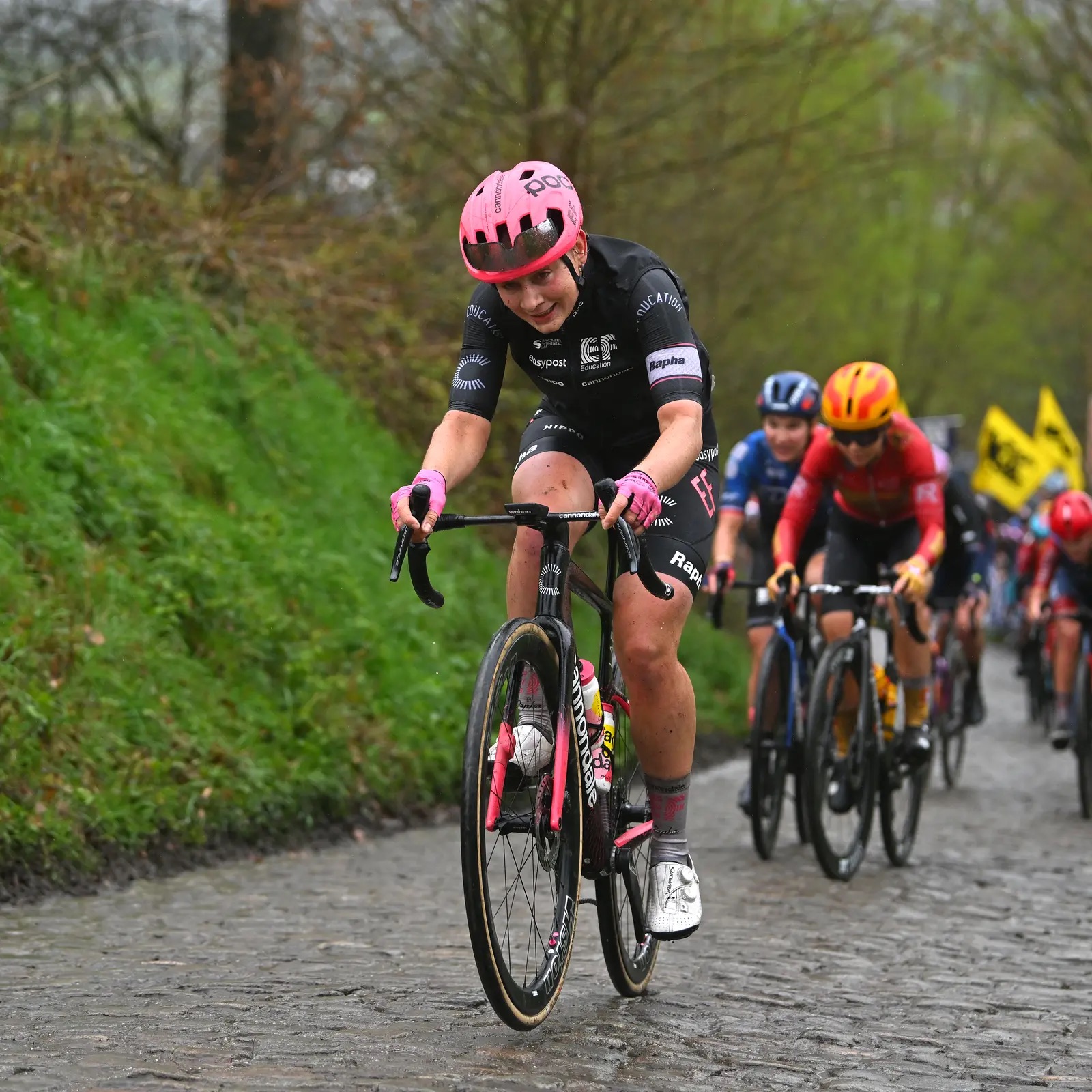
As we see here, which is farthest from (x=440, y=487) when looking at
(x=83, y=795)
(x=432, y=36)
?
(x=432, y=36)

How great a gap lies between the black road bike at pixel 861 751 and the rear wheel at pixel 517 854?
3401 mm

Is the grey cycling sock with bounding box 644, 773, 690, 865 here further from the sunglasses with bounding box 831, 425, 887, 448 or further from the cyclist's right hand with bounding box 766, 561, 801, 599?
the sunglasses with bounding box 831, 425, 887, 448

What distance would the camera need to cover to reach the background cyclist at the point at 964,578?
1145cm

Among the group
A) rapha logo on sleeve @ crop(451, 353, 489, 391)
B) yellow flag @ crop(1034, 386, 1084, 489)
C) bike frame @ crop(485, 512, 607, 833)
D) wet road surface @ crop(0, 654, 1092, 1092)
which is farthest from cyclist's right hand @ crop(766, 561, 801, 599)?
yellow flag @ crop(1034, 386, 1084, 489)

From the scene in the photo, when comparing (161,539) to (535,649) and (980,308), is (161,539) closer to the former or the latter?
(535,649)

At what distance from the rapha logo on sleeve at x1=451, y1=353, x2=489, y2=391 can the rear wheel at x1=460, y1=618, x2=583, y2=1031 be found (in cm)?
81

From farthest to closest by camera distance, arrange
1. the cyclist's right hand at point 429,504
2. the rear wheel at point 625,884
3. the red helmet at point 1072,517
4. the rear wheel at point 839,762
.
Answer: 1. the red helmet at point 1072,517
2. the rear wheel at point 839,762
3. the rear wheel at point 625,884
4. the cyclist's right hand at point 429,504

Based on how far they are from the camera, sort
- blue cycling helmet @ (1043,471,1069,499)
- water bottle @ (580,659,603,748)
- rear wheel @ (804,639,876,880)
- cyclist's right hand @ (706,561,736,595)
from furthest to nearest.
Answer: blue cycling helmet @ (1043,471,1069,499), cyclist's right hand @ (706,561,736,595), rear wheel @ (804,639,876,880), water bottle @ (580,659,603,748)

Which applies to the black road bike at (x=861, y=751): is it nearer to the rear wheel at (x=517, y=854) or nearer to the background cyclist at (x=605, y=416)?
the background cyclist at (x=605, y=416)

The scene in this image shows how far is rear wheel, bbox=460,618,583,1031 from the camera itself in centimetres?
411

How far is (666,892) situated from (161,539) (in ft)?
15.2

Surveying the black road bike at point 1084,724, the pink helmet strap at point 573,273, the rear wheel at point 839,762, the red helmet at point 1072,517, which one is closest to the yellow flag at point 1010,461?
the red helmet at point 1072,517

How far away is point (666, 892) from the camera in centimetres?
511

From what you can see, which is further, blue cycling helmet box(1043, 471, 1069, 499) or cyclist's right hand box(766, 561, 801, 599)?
blue cycling helmet box(1043, 471, 1069, 499)
